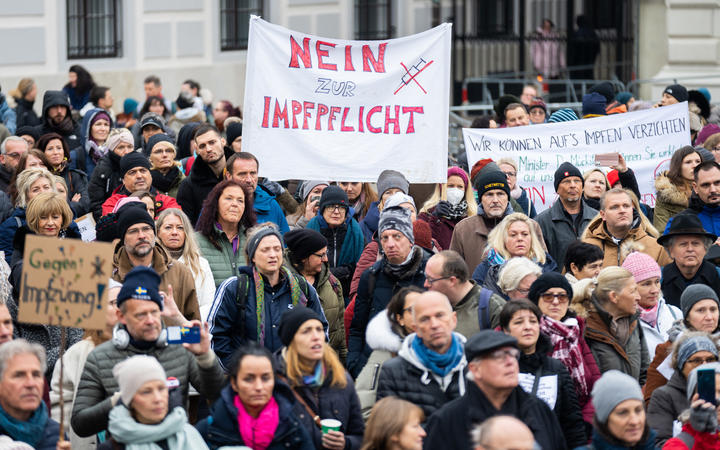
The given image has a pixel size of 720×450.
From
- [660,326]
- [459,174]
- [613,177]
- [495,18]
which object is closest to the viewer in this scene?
[660,326]

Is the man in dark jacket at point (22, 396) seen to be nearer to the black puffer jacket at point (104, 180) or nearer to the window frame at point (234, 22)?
the black puffer jacket at point (104, 180)

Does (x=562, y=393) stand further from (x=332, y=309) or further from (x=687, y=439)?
(x=332, y=309)

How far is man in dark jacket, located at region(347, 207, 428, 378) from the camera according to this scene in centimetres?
888

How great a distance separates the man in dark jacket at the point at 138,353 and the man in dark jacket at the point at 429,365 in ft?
3.11

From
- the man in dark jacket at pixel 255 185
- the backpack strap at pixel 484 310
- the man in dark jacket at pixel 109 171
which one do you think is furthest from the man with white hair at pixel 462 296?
the man in dark jacket at pixel 109 171

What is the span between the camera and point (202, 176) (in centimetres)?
1118

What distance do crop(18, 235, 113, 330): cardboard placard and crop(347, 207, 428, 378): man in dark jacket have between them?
1.99m

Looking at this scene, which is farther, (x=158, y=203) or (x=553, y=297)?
(x=158, y=203)

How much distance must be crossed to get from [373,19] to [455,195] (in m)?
14.4

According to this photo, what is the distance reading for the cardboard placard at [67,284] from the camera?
24.0 feet

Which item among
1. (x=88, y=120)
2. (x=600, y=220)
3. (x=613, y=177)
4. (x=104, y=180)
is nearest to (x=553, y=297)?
(x=600, y=220)

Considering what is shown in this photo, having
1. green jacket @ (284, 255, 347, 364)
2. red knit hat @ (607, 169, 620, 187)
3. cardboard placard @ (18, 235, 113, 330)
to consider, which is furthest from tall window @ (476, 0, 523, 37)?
cardboard placard @ (18, 235, 113, 330)

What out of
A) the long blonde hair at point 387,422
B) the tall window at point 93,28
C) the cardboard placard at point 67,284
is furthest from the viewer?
the tall window at point 93,28

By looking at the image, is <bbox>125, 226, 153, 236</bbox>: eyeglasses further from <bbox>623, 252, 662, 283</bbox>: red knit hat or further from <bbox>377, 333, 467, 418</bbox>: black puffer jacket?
<bbox>623, 252, 662, 283</bbox>: red knit hat
